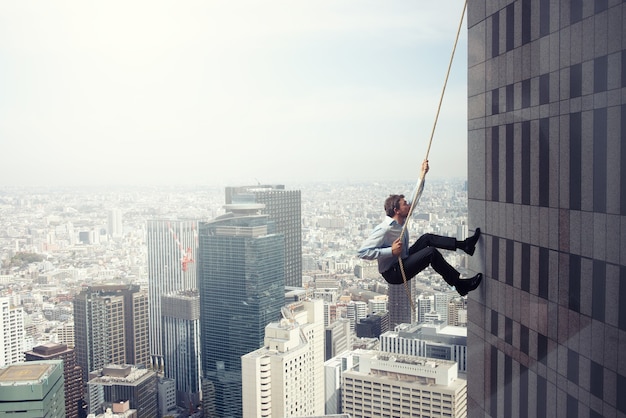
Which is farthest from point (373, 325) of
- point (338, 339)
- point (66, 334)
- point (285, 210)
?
point (66, 334)

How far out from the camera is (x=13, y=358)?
353 inches

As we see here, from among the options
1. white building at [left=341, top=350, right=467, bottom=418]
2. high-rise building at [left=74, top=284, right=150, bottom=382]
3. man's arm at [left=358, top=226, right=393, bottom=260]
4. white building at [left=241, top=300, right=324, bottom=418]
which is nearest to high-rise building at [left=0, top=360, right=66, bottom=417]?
high-rise building at [left=74, top=284, right=150, bottom=382]

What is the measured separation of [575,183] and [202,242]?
1192 cm

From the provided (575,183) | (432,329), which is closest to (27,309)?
(432,329)

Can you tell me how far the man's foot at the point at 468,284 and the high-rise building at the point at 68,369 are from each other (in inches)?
294

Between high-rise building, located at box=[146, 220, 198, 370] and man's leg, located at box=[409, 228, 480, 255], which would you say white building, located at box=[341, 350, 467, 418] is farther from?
high-rise building, located at box=[146, 220, 198, 370]

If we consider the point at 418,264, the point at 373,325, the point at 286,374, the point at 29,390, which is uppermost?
the point at 418,264

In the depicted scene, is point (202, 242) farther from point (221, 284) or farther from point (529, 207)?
point (529, 207)

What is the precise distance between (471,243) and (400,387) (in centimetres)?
543

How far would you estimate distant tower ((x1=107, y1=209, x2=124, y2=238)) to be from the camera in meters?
10.7

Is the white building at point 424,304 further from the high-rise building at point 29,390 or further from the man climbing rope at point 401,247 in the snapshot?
the high-rise building at point 29,390

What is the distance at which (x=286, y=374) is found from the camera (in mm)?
9305

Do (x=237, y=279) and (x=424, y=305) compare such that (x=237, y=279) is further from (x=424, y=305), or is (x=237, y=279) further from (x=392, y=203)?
(x=392, y=203)

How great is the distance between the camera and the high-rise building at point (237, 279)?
12500 mm
